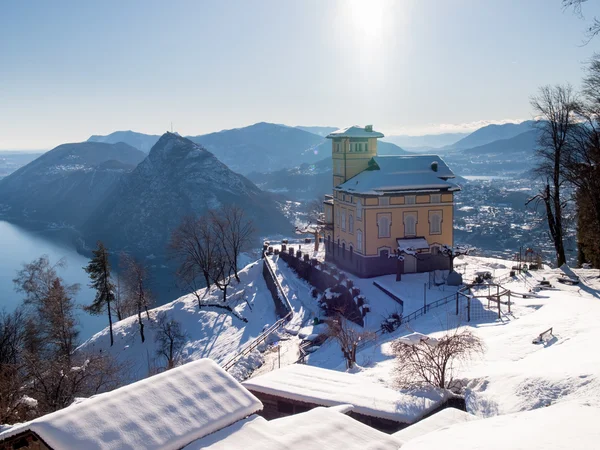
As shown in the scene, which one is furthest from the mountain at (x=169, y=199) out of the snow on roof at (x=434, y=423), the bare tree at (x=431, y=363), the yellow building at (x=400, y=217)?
the snow on roof at (x=434, y=423)

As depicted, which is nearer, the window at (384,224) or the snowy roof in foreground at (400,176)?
the window at (384,224)

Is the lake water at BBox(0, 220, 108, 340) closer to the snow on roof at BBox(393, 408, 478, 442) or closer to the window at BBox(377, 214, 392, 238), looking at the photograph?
the window at BBox(377, 214, 392, 238)

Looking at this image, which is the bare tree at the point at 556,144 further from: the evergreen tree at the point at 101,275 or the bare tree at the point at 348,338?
the evergreen tree at the point at 101,275

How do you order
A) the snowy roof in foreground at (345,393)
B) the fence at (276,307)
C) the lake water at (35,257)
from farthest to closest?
1. the lake water at (35,257)
2. the fence at (276,307)
3. the snowy roof in foreground at (345,393)

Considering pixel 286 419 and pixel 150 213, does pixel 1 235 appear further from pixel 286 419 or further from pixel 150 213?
pixel 286 419

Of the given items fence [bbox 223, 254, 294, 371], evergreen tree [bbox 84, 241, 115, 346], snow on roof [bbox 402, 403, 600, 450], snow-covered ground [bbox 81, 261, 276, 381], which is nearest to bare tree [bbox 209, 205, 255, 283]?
fence [bbox 223, 254, 294, 371]

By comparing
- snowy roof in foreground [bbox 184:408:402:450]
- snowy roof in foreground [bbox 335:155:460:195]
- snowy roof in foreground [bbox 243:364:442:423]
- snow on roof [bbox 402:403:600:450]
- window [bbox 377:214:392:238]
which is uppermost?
snowy roof in foreground [bbox 335:155:460:195]
